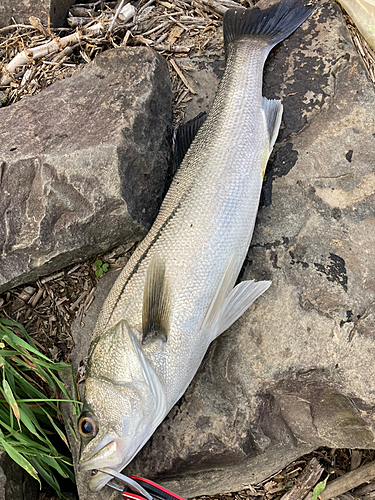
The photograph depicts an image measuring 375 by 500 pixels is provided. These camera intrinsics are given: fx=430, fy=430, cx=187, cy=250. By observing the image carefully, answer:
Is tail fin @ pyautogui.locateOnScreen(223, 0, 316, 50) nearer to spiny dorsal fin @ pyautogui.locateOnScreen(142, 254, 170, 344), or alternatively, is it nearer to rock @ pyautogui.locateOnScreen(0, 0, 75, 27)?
rock @ pyautogui.locateOnScreen(0, 0, 75, 27)

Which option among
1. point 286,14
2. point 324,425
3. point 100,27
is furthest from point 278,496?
point 100,27

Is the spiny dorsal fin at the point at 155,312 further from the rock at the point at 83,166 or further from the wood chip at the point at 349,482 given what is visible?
the wood chip at the point at 349,482

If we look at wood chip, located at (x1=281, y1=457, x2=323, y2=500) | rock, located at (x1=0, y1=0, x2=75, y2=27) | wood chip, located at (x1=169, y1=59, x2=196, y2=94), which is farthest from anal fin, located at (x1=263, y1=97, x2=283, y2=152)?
wood chip, located at (x1=281, y1=457, x2=323, y2=500)

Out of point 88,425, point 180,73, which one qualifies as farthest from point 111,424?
point 180,73

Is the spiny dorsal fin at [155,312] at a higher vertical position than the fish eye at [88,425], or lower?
higher

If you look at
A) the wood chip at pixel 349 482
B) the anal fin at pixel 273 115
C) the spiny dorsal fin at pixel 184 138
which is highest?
the anal fin at pixel 273 115

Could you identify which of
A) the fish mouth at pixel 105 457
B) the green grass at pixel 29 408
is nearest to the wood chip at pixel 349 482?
the fish mouth at pixel 105 457
